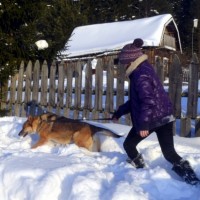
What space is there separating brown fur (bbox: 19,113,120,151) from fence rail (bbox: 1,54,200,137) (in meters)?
1.65

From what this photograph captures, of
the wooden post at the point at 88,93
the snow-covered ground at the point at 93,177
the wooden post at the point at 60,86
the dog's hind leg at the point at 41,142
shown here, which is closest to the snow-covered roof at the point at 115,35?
→ the wooden post at the point at 60,86

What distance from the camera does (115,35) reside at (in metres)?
34.8

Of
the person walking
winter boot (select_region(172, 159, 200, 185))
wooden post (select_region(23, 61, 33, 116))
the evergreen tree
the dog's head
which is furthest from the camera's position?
wooden post (select_region(23, 61, 33, 116))

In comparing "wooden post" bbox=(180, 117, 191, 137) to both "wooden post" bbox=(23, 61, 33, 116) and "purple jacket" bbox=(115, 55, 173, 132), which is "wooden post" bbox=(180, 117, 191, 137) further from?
"wooden post" bbox=(23, 61, 33, 116)

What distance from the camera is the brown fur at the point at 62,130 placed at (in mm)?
6297

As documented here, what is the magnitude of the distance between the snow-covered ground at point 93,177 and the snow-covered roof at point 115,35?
83.2ft

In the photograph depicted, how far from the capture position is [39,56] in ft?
35.8

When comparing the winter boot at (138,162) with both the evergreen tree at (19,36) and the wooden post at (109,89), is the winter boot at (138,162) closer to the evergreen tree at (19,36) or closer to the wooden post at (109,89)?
the wooden post at (109,89)

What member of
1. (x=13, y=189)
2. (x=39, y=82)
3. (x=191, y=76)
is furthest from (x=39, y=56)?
(x=13, y=189)

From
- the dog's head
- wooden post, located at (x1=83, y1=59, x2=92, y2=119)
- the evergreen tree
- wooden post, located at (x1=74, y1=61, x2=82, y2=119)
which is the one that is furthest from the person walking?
the evergreen tree

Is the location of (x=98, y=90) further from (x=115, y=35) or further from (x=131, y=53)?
(x=115, y=35)

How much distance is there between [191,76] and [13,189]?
408 cm

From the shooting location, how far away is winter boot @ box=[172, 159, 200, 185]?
13.7 feet

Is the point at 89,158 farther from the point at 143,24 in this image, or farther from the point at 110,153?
the point at 143,24
